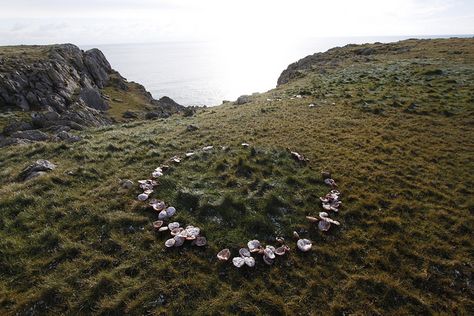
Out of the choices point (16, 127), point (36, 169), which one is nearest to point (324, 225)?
point (36, 169)

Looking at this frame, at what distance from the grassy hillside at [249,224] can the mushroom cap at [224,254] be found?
27cm

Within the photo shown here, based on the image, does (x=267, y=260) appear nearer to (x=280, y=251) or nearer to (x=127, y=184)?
(x=280, y=251)

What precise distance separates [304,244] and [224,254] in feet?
9.65

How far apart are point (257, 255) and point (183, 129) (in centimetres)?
1635

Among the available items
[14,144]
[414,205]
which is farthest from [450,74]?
[14,144]

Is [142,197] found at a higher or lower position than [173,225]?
higher

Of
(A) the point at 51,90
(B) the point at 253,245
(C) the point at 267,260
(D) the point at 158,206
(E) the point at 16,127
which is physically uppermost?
(A) the point at 51,90

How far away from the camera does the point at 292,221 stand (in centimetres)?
→ 1218

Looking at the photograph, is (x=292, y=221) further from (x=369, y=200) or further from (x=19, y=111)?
(x=19, y=111)

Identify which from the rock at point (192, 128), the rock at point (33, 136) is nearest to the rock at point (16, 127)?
the rock at point (33, 136)

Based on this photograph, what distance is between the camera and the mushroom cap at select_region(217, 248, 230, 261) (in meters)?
10.1

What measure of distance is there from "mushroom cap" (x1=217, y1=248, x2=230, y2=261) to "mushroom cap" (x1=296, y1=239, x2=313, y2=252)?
259 centimetres

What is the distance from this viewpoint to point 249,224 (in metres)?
11.8

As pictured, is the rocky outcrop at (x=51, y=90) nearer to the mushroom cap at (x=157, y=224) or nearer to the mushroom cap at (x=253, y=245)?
the mushroom cap at (x=157, y=224)
